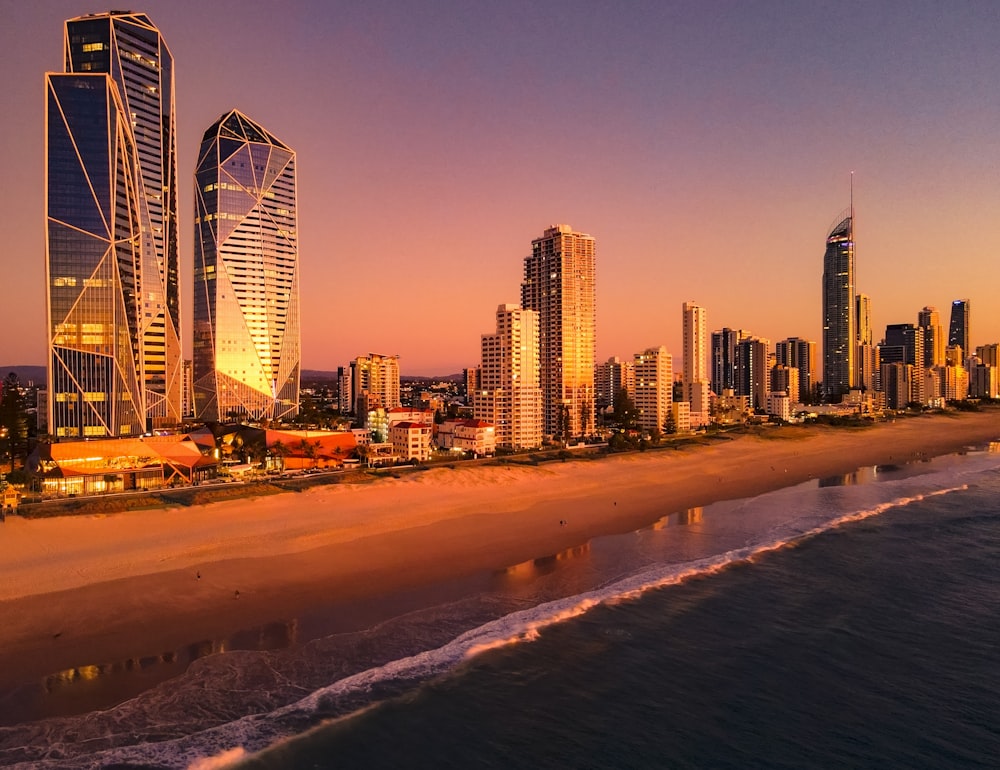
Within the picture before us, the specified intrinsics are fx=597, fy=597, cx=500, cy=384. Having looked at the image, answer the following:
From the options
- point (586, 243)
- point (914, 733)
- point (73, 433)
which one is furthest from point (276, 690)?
point (586, 243)

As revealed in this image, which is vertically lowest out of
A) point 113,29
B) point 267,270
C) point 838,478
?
point 838,478

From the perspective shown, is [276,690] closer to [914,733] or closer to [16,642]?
[16,642]

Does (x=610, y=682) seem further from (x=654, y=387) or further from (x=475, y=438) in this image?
(x=654, y=387)

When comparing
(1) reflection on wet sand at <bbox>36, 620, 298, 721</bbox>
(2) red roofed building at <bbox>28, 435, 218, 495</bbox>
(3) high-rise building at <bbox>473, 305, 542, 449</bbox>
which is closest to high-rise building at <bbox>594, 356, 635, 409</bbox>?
(3) high-rise building at <bbox>473, 305, 542, 449</bbox>

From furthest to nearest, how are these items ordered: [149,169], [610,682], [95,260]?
[149,169] < [95,260] < [610,682]

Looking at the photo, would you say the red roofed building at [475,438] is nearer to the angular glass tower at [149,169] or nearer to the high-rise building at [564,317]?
the high-rise building at [564,317]

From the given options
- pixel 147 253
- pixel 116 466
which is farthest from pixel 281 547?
pixel 147 253
